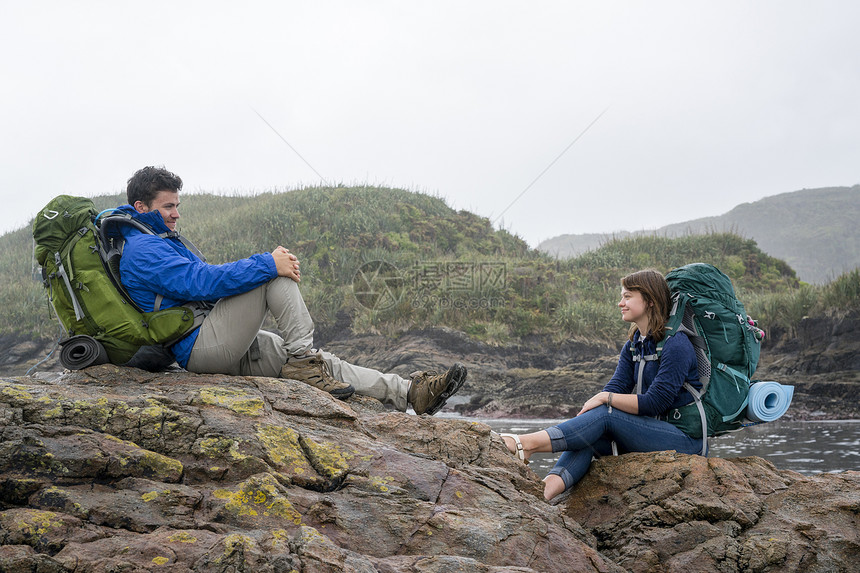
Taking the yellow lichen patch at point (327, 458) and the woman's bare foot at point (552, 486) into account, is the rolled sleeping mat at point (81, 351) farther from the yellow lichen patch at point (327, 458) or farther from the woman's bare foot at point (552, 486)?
the woman's bare foot at point (552, 486)

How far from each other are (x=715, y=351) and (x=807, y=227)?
95510mm

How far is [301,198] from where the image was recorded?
26312 mm

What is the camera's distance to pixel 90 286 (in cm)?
362

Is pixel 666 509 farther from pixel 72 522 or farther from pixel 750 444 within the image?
pixel 750 444

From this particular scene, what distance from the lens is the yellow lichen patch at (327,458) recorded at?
3000mm

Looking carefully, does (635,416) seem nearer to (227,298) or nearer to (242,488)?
(242,488)

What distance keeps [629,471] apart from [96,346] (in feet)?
10.8

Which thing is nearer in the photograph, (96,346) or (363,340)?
(96,346)

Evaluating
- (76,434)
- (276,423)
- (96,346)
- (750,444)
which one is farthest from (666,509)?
(750,444)

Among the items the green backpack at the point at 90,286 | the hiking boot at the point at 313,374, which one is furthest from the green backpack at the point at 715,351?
the green backpack at the point at 90,286

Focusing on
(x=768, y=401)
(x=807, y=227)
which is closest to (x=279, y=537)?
(x=768, y=401)

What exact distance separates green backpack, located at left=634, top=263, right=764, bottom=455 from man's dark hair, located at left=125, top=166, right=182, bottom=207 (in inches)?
131

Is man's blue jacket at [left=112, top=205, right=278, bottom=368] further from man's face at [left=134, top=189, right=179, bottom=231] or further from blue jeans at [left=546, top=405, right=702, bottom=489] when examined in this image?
blue jeans at [left=546, top=405, right=702, bottom=489]

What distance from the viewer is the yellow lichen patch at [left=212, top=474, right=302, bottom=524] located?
257 cm
